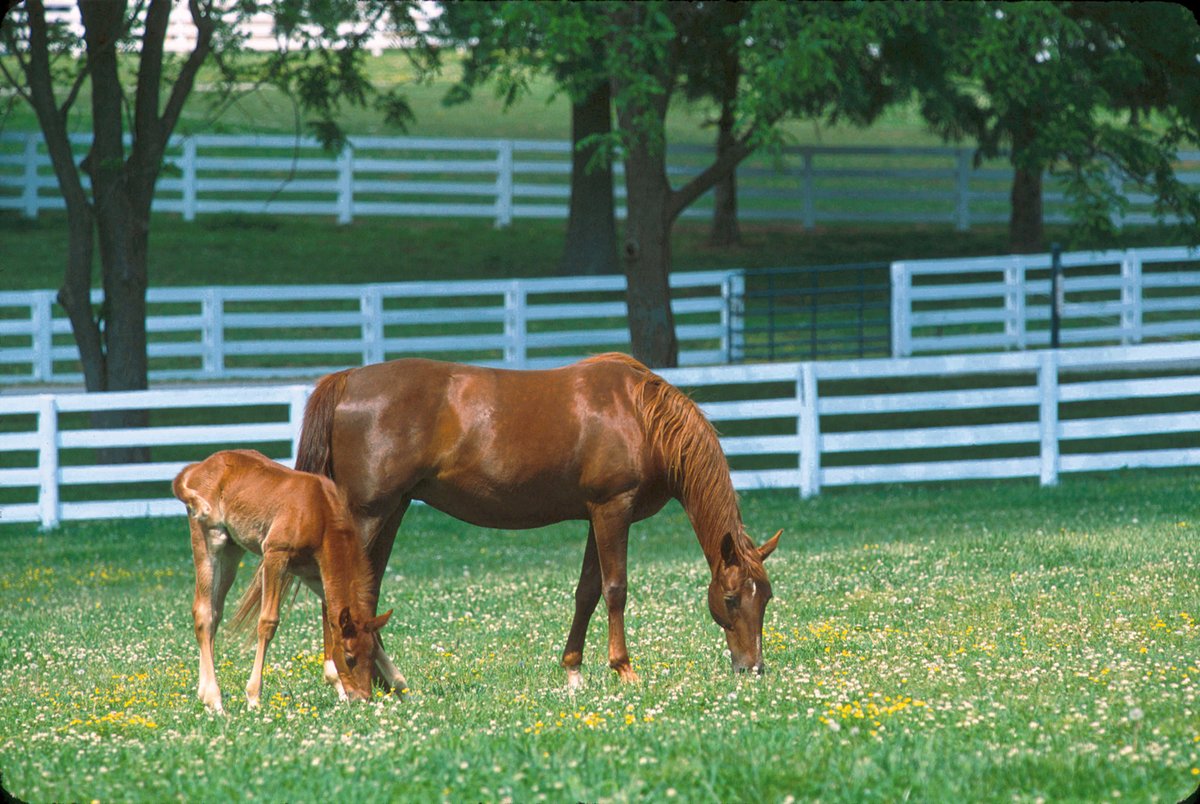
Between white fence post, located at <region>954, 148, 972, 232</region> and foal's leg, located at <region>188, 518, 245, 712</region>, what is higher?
white fence post, located at <region>954, 148, 972, 232</region>

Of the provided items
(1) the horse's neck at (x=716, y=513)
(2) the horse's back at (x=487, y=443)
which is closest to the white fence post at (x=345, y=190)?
(2) the horse's back at (x=487, y=443)

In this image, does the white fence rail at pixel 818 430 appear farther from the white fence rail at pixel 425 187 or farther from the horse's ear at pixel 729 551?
→ the white fence rail at pixel 425 187

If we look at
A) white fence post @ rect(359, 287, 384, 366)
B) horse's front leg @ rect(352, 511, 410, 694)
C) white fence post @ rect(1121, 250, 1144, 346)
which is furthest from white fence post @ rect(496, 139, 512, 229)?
horse's front leg @ rect(352, 511, 410, 694)

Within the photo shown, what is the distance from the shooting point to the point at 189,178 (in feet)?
105

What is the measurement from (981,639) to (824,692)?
169 cm

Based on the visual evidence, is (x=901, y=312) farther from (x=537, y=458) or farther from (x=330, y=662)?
(x=330, y=662)

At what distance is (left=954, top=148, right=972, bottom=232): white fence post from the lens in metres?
33.6

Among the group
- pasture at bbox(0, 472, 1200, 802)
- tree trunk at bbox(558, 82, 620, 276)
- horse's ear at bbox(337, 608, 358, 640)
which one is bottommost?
pasture at bbox(0, 472, 1200, 802)

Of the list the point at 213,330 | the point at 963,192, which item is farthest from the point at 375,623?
the point at 963,192

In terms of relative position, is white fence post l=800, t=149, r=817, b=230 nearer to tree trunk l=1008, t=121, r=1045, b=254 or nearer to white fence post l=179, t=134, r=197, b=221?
tree trunk l=1008, t=121, r=1045, b=254

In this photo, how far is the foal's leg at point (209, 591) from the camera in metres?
6.52

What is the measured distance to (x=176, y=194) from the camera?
33.3 metres

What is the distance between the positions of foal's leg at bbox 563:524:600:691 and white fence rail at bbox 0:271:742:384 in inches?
550

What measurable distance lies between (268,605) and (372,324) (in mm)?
16417
